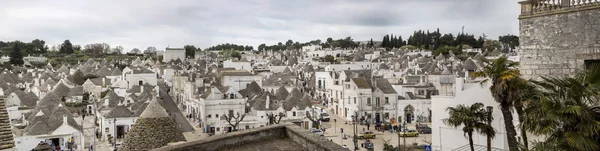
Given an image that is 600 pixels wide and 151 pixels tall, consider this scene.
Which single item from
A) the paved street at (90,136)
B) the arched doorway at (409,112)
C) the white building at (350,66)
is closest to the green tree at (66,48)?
the white building at (350,66)

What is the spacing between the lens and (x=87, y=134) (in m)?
33.3

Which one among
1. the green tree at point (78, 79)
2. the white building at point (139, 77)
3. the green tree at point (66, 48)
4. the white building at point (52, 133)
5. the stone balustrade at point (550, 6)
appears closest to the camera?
the stone balustrade at point (550, 6)

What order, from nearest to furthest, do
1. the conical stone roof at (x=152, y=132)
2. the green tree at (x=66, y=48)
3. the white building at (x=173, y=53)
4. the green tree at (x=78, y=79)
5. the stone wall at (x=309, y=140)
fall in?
the stone wall at (x=309, y=140) < the conical stone roof at (x=152, y=132) < the green tree at (x=78, y=79) < the white building at (x=173, y=53) < the green tree at (x=66, y=48)

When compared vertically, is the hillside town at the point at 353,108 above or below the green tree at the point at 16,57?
below

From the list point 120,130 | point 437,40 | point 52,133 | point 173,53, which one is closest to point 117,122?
point 120,130

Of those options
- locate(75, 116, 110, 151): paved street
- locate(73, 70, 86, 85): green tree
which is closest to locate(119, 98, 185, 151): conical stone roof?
locate(75, 116, 110, 151): paved street

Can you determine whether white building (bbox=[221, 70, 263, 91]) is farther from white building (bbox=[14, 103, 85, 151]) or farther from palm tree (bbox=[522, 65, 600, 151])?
palm tree (bbox=[522, 65, 600, 151])

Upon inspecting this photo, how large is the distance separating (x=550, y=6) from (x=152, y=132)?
12442 mm

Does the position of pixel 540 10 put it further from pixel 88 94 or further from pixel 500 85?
pixel 88 94

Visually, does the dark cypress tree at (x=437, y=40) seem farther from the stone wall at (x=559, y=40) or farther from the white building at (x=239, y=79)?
the stone wall at (x=559, y=40)

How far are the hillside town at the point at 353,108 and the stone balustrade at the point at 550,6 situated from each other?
0.09 feet

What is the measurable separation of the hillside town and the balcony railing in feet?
0.09

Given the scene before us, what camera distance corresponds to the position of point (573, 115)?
7.61 meters

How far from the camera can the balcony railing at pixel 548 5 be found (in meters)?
10.6
